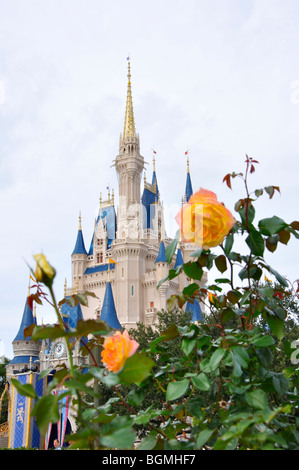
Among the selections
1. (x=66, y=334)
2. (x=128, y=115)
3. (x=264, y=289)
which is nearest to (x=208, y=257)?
(x=264, y=289)

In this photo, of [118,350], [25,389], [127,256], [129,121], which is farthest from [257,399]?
[129,121]

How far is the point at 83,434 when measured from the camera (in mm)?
1246

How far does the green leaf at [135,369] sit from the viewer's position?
131 cm

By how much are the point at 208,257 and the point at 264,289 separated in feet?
0.72

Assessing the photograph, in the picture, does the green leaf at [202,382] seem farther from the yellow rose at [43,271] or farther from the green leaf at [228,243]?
the yellow rose at [43,271]

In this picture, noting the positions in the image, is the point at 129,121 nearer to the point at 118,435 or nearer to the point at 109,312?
the point at 109,312

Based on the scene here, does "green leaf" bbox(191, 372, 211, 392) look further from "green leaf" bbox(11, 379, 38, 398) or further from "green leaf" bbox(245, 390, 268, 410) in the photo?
"green leaf" bbox(11, 379, 38, 398)

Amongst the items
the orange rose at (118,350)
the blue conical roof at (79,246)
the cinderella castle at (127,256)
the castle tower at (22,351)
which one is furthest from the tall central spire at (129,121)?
the orange rose at (118,350)

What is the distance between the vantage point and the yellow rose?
4.43 ft

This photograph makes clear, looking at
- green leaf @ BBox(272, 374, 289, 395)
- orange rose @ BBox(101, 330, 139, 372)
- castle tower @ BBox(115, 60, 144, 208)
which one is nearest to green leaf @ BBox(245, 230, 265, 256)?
green leaf @ BBox(272, 374, 289, 395)

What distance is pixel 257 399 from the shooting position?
146cm

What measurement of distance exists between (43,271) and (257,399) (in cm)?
72
